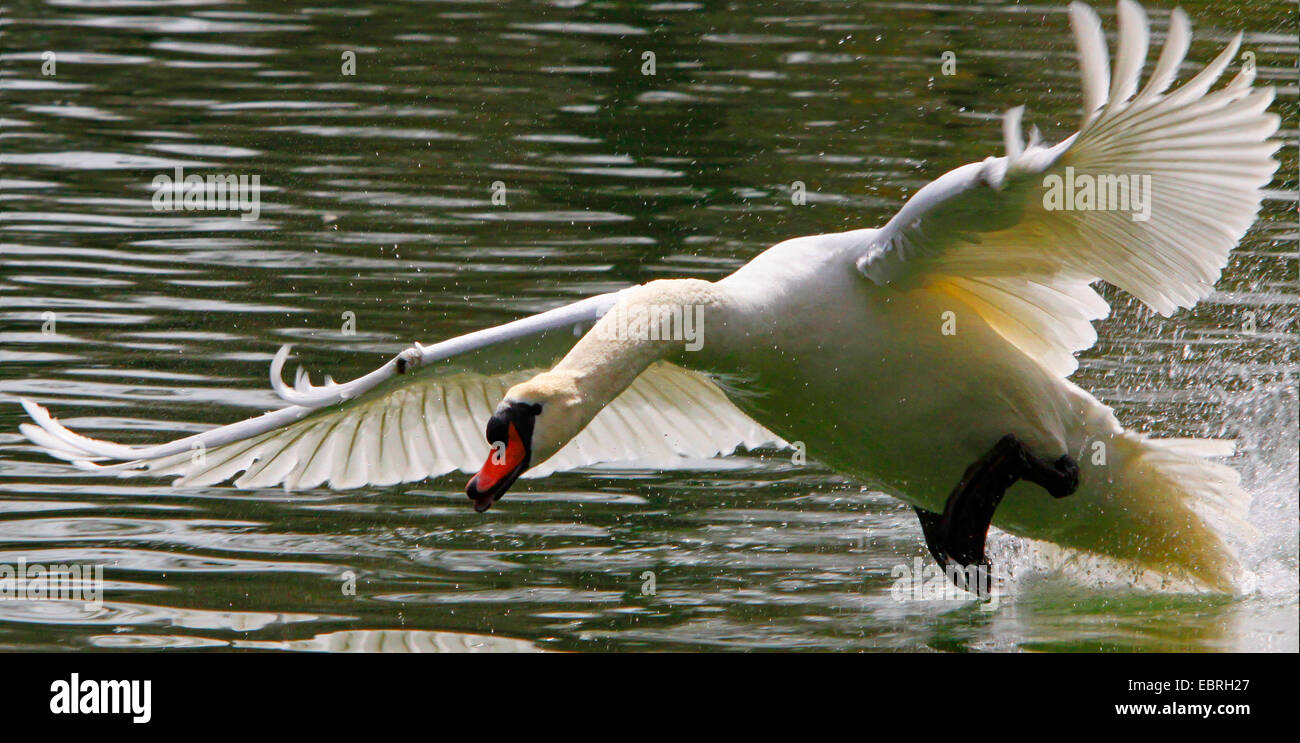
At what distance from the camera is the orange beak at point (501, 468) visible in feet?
20.7

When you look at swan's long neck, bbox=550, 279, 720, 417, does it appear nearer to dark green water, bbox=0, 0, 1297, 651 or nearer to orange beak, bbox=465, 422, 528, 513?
orange beak, bbox=465, 422, 528, 513

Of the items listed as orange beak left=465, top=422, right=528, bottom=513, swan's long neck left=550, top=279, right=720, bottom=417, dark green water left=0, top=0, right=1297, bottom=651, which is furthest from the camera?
dark green water left=0, top=0, right=1297, bottom=651

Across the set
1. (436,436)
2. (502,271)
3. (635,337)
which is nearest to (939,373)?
(635,337)

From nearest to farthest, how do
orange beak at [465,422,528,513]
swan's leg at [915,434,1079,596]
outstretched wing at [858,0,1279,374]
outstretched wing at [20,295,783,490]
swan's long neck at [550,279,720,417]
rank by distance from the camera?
outstretched wing at [858,0,1279,374] < orange beak at [465,422,528,513] < swan's long neck at [550,279,720,417] < swan's leg at [915,434,1079,596] < outstretched wing at [20,295,783,490]

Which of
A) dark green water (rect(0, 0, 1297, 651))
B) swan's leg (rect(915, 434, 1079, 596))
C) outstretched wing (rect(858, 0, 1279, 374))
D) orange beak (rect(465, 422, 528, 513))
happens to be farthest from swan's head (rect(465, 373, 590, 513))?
swan's leg (rect(915, 434, 1079, 596))

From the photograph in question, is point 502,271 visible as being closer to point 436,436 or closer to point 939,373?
point 436,436

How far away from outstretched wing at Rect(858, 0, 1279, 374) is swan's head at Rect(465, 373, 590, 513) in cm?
132

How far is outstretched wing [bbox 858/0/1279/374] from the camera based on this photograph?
613 cm

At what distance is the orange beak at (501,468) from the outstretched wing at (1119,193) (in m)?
1.53

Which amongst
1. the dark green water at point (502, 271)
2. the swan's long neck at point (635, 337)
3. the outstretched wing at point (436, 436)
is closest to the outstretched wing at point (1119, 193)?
the swan's long neck at point (635, 337)

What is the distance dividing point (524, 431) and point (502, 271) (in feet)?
17.4

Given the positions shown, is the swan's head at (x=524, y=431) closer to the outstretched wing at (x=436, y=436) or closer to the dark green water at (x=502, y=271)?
the dark green water at (x=502, y=271)

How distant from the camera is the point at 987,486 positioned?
739cm

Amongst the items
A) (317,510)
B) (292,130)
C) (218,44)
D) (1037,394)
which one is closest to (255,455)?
(317,510)
